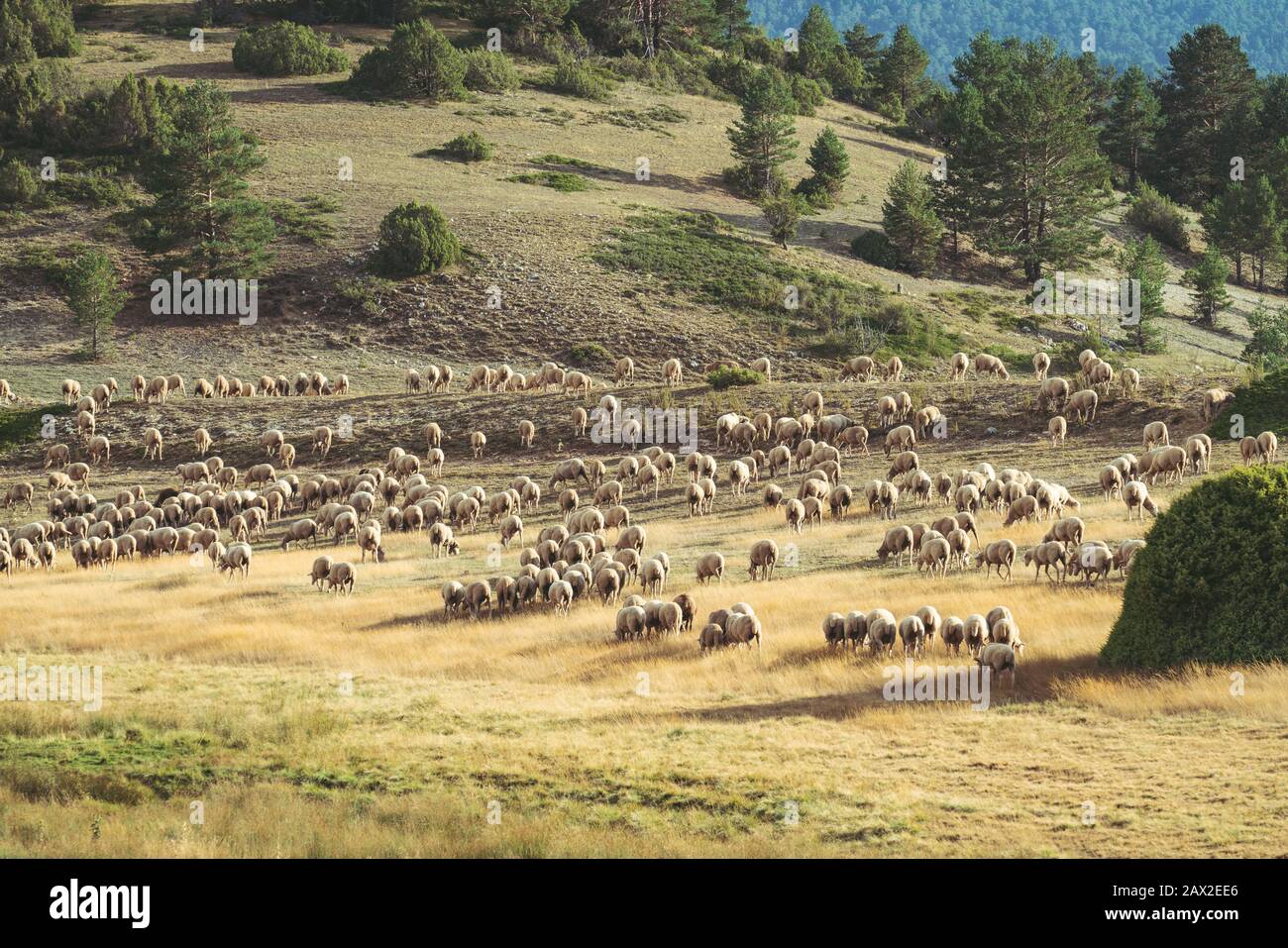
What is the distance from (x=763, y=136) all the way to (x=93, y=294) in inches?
2051

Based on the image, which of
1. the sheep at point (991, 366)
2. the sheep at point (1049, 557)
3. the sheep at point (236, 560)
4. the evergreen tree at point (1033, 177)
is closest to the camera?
the sheep at point (1049, 557)

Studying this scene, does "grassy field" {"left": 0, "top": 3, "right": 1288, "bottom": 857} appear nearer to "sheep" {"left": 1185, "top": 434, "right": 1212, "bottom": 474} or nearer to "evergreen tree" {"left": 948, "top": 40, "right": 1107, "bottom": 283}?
"sheep" {"left": 1185, "top": 434, "right": 1212, "bottom": 474}

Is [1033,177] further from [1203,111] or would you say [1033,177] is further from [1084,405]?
[1084,405]

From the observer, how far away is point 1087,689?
1970cm

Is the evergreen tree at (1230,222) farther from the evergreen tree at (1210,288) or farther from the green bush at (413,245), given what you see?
the green bush at (413,245)

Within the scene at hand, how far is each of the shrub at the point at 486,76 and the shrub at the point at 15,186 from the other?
4162 centimetres

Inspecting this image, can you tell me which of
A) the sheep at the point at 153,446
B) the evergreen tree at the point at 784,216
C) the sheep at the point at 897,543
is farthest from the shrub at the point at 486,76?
the sheep at the point at 897,543

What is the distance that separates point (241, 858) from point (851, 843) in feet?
21.9

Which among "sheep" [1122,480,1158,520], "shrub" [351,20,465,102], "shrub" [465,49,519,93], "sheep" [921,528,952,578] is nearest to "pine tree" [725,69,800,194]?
"shrub" [465,49,519,93]

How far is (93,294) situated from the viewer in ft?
214

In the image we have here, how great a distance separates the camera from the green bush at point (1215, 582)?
19.8 metres

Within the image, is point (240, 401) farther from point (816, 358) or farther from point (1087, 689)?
point (1087, 689)

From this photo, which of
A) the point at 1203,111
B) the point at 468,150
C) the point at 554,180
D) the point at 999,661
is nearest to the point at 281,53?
the point at 468,150

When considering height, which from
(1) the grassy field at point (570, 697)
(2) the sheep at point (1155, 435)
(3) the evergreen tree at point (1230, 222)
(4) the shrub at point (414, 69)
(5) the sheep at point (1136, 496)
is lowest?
(1) the grassy field at point (570, 697)
